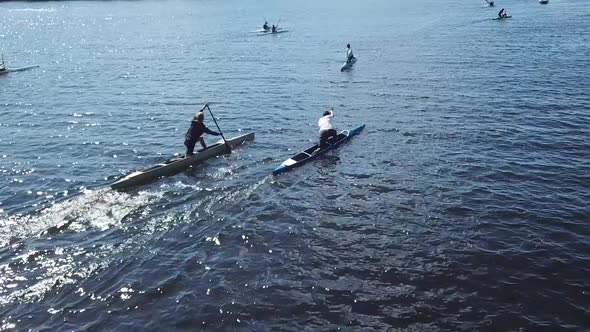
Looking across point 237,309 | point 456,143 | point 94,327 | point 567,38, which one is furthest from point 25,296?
point 567,38

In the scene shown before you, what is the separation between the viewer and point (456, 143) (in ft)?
86.8

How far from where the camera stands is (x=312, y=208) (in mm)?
20188

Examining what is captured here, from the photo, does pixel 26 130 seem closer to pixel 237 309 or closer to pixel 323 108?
pixel 323 108

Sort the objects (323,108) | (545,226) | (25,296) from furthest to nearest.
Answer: (323,108) → (545,226) → (25,296)

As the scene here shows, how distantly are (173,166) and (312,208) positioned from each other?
28.1 ft

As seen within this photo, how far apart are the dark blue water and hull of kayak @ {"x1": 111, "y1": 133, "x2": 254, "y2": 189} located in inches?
29.4

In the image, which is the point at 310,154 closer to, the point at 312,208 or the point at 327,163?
the point at 327,163

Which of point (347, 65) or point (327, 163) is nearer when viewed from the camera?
point (327, 163)

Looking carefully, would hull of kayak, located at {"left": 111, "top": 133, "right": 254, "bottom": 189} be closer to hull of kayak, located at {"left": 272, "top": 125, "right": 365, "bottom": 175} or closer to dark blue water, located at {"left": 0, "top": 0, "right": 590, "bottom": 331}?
dark blue water, located at {"left": 0, "top": 0, "right": 590, "bottom": 331}

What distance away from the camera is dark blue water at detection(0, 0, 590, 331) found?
46.2 ft

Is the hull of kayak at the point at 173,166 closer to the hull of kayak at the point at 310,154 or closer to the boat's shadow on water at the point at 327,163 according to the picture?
the hull of kayak at the point at 310,154

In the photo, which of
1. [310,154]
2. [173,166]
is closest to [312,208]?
[310,154]

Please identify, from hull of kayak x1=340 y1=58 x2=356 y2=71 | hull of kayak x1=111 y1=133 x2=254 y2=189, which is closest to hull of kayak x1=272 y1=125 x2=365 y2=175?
hull of kayak x1=111 y1=133 x2=254 y2=189

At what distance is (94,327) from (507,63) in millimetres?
44956
